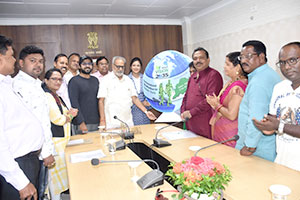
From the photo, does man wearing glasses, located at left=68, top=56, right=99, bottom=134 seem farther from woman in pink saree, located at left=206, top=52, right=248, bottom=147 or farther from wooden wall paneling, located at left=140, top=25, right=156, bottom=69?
wooden wall paneling, located at left=140, top=25, right=156, bottom=69

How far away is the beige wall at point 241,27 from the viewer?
3.59 metres

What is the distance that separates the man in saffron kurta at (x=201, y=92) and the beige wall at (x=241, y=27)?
5.63ft

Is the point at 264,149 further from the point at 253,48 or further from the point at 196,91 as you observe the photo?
the point at 196,91

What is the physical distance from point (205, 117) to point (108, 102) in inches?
54.9

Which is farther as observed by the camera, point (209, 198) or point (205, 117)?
point (205, 117)

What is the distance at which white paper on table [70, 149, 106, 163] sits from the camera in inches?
78.2

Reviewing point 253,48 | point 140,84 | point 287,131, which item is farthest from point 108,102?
point 287,131

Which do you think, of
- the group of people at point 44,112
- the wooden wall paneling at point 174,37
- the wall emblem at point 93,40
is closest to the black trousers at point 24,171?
the group of people at point 44,112

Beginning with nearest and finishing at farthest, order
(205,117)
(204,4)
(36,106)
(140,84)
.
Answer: (36,106)
(205,117)
(140,84)
(204,4)

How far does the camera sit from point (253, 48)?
1.79 m

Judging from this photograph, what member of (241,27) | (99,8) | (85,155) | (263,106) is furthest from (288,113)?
(99,8)

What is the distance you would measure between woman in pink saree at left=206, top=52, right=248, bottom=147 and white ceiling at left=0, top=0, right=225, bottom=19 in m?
2.66

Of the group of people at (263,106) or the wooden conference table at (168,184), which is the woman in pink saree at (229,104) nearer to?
the group of people at (263,106)

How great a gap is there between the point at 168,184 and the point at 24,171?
1.05 m
